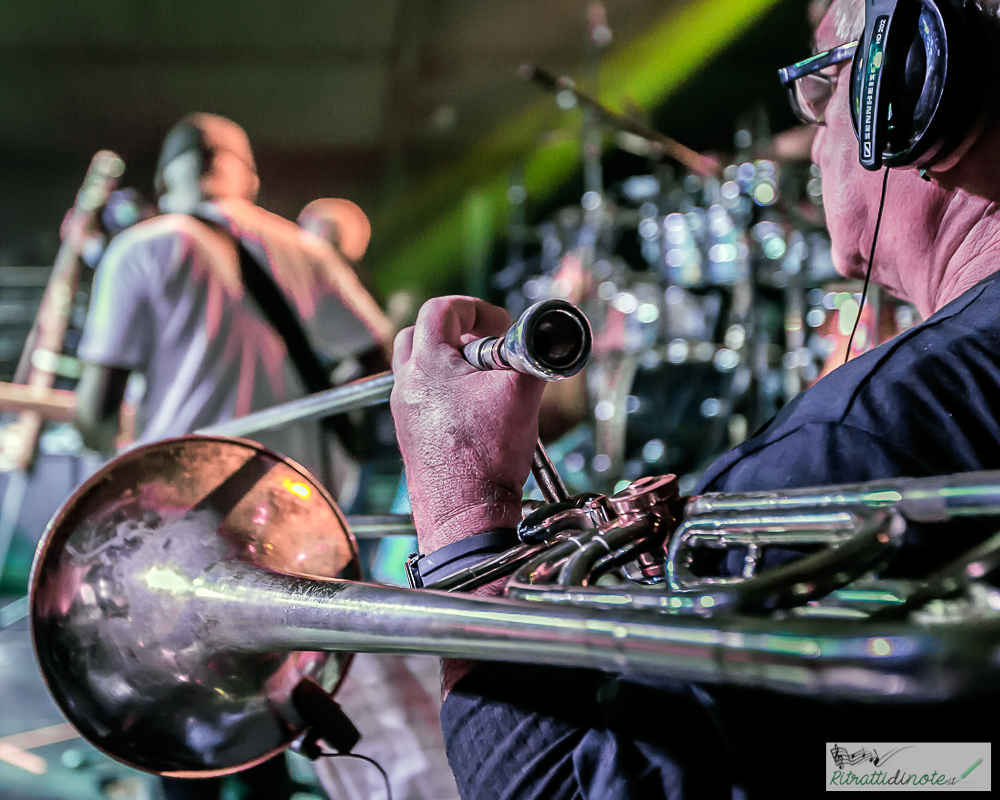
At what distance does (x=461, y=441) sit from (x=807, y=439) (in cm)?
36

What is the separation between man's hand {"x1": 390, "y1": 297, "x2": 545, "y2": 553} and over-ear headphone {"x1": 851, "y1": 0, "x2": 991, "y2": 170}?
45cm

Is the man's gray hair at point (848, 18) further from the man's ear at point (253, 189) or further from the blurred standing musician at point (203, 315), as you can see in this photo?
the man's ear at point (253, 189)

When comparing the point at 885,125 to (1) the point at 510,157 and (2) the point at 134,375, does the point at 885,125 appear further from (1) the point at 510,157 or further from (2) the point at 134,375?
(1) the point at 510,157

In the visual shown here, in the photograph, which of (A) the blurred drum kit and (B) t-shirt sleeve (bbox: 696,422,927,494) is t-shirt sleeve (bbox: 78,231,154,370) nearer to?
(A) the blurred drum kit

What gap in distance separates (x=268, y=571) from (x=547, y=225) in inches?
169

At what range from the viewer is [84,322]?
3.21 metres

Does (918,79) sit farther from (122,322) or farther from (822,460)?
(122,322)

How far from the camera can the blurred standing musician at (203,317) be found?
2.72 m

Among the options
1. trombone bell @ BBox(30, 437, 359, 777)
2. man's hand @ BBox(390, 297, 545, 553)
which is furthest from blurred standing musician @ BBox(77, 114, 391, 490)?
man's hand @ BBox(390, 297, 545, 553)

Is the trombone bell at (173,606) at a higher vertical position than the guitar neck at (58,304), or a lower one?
lower

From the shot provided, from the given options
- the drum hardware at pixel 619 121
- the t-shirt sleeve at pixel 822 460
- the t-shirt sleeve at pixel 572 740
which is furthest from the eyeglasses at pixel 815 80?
the drum hardware at pixel 619 121

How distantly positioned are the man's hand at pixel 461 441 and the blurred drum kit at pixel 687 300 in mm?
2935

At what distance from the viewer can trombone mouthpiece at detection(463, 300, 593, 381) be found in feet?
2.20

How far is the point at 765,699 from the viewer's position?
61 centimetres
